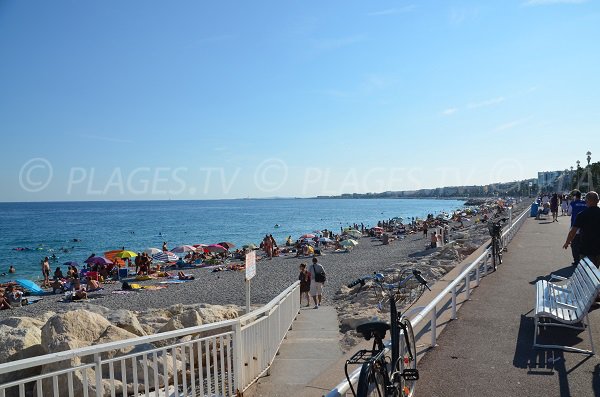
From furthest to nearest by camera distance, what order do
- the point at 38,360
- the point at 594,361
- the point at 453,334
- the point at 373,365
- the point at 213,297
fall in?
the point at 213,297 → the point at 453,334 → the point at 594,361 → the point at 38,360 → the point at 373,365

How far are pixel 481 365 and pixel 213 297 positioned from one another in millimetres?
17137

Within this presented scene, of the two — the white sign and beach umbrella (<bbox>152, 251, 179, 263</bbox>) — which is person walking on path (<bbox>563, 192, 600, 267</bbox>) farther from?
beach umbrella (<bbox>152, 251, 179, 263</bbox>)

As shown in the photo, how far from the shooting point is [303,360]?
23.4 ft

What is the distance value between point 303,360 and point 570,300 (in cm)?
375

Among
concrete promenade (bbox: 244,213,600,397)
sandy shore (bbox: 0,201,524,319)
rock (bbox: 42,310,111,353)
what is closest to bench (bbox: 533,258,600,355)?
concrete promenade (bbox: 244,213,600,397)

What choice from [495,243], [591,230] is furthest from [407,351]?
[495,243]

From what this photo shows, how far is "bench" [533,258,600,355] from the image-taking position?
16.4ft

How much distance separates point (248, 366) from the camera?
5652 mm

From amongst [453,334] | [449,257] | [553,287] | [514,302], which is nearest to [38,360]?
[453,334]

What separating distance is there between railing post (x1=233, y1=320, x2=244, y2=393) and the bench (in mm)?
3331

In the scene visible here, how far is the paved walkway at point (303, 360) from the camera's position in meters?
5.64

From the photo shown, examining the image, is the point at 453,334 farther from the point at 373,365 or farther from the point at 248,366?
the point at 373,365

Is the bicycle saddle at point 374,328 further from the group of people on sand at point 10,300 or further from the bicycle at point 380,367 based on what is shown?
the group of people on sand at point 10,300

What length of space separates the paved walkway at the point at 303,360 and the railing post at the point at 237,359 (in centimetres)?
32
